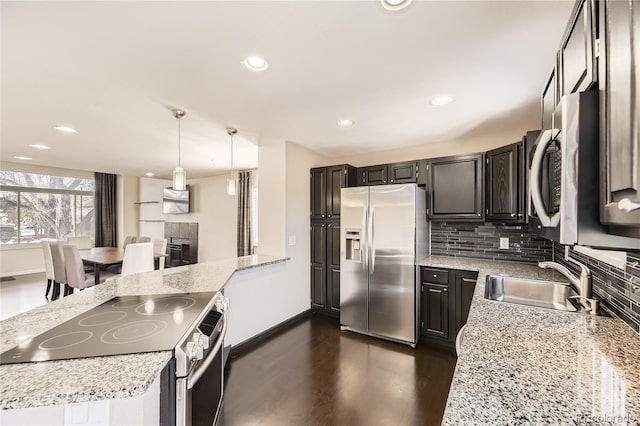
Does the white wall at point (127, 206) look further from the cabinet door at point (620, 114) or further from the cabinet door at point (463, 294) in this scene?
the cabinet door at point (620, 114)

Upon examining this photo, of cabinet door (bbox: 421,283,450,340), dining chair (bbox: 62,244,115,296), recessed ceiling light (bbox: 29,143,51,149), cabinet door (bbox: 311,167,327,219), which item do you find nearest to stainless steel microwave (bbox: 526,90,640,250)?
cabinet door (bbox: 421,283,450,340)

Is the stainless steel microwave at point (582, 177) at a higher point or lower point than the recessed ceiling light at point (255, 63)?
lower

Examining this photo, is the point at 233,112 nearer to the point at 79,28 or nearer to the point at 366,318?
the point at 79,28

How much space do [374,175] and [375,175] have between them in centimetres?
2

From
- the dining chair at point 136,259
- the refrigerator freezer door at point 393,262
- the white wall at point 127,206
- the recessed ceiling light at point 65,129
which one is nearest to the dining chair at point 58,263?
the dining chair at point 136,259

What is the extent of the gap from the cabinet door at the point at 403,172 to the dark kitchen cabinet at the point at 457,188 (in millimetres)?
192

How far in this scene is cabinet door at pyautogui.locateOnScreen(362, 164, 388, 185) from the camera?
139 inches

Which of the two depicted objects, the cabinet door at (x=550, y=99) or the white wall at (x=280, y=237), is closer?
the cabinet door at (x=550, y=99)

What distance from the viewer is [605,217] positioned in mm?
584

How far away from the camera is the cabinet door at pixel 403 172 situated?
130 inches

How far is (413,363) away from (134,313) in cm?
238

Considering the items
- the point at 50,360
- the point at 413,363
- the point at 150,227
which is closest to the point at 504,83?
the point at 413,363

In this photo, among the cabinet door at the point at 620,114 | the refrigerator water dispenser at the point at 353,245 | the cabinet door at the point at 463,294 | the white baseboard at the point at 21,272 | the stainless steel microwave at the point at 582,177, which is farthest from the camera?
the white baseboard at the point at 21,272

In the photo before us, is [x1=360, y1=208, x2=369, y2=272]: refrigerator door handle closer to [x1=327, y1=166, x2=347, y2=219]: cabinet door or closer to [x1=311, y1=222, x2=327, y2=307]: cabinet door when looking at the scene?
[x1=327, y1=166, x2=347, y2=219]: cabinet door
